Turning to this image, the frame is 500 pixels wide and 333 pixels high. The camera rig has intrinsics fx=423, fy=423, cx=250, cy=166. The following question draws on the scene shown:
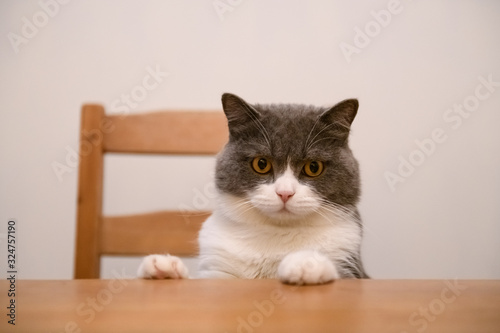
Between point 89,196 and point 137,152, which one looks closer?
point 89,196

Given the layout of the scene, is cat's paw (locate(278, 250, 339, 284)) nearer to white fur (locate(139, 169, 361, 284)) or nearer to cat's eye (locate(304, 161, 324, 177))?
white fur (locate(139, 169, 361, 284))

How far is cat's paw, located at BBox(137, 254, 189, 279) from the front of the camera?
1129 mm

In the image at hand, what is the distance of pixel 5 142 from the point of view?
7.25ft

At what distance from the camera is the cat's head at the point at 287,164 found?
4.07 ft

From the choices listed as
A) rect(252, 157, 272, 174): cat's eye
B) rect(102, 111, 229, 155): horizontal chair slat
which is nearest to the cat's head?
rect(252, 157, 272, 174): cat's eye

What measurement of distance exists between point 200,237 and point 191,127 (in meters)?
0.65

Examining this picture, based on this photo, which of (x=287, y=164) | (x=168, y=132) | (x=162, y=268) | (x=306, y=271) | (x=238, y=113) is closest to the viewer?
(x=306, y=271)

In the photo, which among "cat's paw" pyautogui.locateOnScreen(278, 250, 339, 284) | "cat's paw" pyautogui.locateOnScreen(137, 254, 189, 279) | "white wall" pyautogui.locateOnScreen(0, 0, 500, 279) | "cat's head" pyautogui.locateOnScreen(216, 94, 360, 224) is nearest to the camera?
"cat's paw" pyautogui.locateOnScreen(278, 250, 339, 284)

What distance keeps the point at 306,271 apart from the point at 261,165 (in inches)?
17.1

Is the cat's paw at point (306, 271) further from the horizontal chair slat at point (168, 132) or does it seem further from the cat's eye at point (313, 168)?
the horizontal chair slat at point (168, 132)

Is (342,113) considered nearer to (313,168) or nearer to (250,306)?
(313,168)

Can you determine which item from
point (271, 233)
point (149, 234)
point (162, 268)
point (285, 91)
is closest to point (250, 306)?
point (162, 268)

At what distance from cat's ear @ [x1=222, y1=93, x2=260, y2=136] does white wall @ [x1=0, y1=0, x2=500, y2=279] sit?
813mm

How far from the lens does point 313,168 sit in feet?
4.28
